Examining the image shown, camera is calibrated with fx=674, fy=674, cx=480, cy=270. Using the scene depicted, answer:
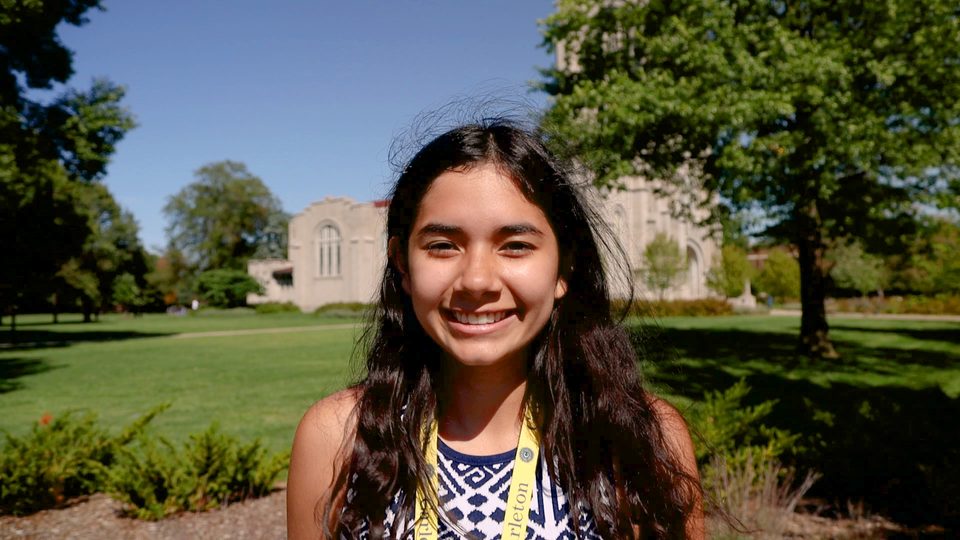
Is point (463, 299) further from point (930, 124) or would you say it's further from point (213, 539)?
point (930, 124)

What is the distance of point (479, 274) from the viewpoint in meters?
1.55

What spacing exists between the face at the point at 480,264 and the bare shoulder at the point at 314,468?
38 centimetres

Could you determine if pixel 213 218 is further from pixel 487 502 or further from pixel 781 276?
pixel 487 502

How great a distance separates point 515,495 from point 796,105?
1382cm

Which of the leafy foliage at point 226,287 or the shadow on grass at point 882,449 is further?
the leafy foliage at point 226,287

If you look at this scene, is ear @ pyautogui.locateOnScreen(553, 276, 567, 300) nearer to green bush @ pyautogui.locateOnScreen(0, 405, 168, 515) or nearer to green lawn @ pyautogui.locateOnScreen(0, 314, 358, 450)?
green lawn @ pyautogui.locateOnScreen(0, 314, 358, 450)

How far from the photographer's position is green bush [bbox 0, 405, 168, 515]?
541 cm

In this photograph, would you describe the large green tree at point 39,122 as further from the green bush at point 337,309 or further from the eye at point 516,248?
the green bush at point 337,309

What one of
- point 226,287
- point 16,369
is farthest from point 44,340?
point 226,287

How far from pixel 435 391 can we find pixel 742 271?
179 ft

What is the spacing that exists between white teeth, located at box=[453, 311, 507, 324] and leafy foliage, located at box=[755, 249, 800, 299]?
56.0 metres

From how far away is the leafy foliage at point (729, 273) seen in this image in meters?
51.5

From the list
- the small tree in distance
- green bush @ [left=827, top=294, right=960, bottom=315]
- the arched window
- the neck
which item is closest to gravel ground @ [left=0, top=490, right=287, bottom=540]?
the neck

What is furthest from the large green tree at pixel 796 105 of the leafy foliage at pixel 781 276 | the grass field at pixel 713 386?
the leafy foliage at pixel 781 276
